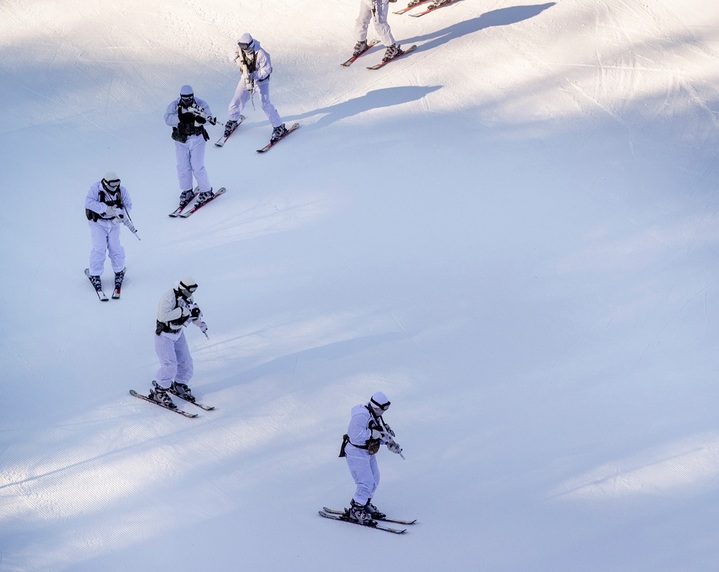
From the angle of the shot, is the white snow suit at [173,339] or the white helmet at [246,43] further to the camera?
the white helmet at [246,43]

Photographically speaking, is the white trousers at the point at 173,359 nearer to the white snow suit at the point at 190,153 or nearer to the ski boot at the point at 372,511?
the ski boot at the point at 372,511

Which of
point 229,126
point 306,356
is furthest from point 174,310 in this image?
point 229,126

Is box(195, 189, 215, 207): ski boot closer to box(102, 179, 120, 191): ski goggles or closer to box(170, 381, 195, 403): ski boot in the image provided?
box(102, 179, 120, 191): ski goggles

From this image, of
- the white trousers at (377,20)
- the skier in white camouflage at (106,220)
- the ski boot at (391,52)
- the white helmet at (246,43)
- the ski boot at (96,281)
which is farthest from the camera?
the ski boot at (391,52)

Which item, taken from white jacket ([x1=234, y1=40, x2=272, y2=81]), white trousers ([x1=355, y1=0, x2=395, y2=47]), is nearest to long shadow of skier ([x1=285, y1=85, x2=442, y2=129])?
white trousers ([x1=355, y1=0, x2=395, y2=47])

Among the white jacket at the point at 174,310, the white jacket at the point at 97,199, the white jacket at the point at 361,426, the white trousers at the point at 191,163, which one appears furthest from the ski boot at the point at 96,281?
the white jacket at the point at 361,426

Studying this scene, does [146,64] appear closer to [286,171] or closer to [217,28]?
[217,28]

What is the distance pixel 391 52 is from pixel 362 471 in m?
7.09

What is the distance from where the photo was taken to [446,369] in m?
9.87

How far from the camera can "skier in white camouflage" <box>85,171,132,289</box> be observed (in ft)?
32.8

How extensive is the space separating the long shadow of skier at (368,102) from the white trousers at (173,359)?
14.9ft

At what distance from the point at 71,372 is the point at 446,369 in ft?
11.2

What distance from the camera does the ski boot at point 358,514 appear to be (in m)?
8.45

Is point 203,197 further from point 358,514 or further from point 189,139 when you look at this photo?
point 358,514
